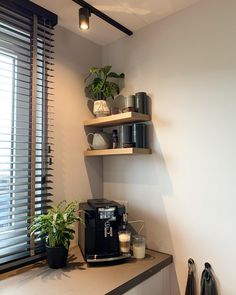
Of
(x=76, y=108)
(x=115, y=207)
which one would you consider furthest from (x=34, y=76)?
(x=115, y=207)

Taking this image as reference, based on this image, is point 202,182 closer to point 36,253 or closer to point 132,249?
point 132,249

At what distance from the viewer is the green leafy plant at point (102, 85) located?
1.83 meters

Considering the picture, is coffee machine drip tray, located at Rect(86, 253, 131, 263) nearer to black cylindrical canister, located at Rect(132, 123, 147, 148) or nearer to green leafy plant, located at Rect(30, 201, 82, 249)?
green leafy plant, located at Rect(30, 201, 82, 249)

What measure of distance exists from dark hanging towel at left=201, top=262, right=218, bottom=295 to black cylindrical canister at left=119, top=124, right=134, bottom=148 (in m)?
0.84

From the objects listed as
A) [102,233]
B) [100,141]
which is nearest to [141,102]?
[100,141]

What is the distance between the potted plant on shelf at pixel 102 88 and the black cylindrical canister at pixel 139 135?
26 centimetres

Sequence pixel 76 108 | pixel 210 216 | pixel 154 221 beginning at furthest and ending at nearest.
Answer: pixel 76 108
pixel 154 221
pixel 210 216

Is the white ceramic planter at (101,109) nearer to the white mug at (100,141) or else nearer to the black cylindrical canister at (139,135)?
the white mug at (100,141)

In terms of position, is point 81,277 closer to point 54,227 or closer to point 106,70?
point 54,227

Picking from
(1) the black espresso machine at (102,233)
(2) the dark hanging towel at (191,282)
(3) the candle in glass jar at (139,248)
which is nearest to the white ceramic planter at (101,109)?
(1) the black espresso machine at (102,233)

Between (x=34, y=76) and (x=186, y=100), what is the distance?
0.95 meters

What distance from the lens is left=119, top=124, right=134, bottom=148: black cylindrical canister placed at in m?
1.68

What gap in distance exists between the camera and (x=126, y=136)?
170 centimetres

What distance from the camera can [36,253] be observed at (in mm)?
1513
